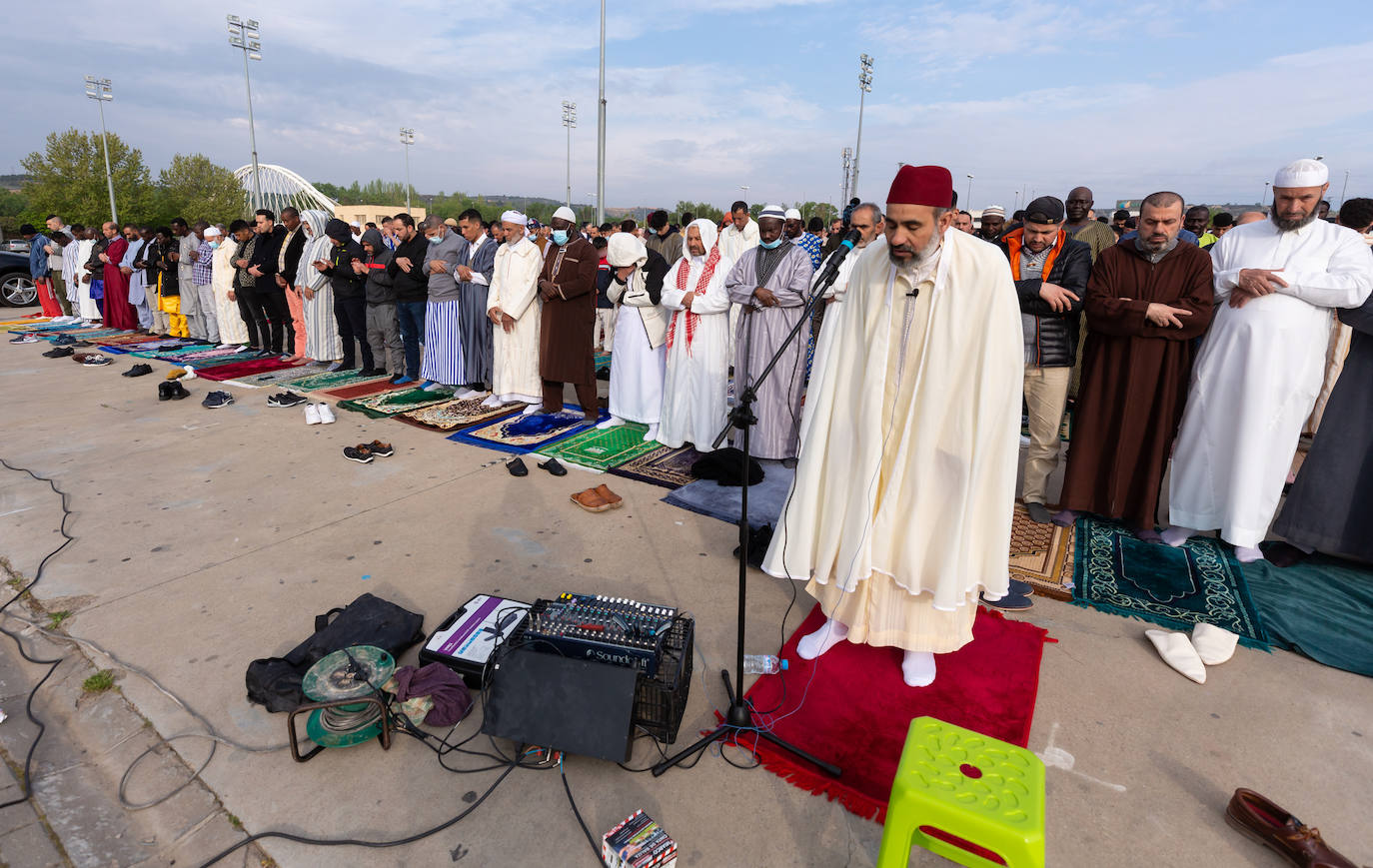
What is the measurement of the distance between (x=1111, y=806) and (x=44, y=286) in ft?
55.6

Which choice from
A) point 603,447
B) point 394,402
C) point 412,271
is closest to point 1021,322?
point 603,447

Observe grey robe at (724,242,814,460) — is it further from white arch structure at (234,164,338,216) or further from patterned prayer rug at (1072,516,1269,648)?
white arch structure at (234,164,338,216)

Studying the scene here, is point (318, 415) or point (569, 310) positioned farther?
point (569, 310)

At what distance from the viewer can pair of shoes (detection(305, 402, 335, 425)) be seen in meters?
6.25

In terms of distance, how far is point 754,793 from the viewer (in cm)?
227

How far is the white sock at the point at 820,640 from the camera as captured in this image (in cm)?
297

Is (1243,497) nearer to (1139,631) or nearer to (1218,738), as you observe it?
(1139,631)

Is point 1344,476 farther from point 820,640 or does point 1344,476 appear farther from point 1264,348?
point 820,640

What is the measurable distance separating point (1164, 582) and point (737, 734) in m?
2.61

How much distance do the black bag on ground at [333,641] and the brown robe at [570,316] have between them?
3640 mm

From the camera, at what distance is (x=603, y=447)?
5828mm

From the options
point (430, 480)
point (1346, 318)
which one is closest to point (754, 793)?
point (430, 480)

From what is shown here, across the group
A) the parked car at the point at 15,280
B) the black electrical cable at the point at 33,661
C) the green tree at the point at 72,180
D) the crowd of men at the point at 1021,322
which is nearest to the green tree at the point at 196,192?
the green tree at the point at 72,180

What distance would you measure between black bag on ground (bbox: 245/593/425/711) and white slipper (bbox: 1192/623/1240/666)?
11.0 ft
